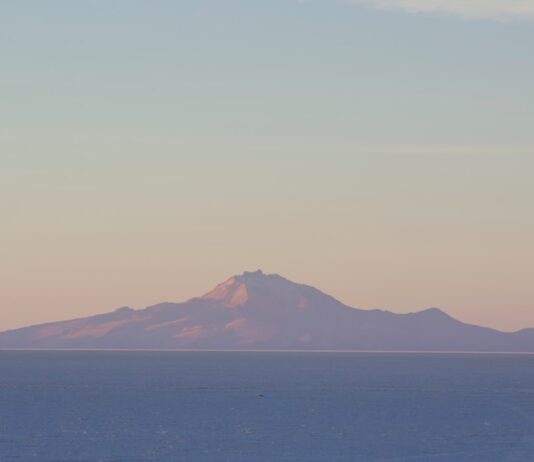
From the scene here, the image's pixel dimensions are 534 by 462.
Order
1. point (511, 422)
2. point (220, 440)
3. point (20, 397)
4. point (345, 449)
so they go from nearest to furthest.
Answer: point (345, 449) → point (220, 440) → point (511, 422) → point (20, 397)

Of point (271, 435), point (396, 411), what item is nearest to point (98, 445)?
point (271, 435)

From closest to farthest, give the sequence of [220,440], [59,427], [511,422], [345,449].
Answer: [345,449]
[220,440]
[59,427]
[511,422]

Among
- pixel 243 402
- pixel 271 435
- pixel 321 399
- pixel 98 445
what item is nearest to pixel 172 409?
pixel 243 402

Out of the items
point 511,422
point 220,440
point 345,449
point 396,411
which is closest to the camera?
point 345,449

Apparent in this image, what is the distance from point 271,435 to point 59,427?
2058 centimetres

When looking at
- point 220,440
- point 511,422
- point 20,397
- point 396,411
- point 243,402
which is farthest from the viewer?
point 20,397

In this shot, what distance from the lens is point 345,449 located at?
305ft

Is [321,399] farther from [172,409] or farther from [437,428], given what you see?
[437,428]

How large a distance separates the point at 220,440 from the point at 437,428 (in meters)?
23.7

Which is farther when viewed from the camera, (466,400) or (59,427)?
(466,400)

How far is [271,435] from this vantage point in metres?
106

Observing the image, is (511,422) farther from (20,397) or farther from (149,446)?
(20,397)

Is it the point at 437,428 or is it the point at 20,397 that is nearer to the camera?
the point at 437,428

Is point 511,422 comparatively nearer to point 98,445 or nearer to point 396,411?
point 396,411
